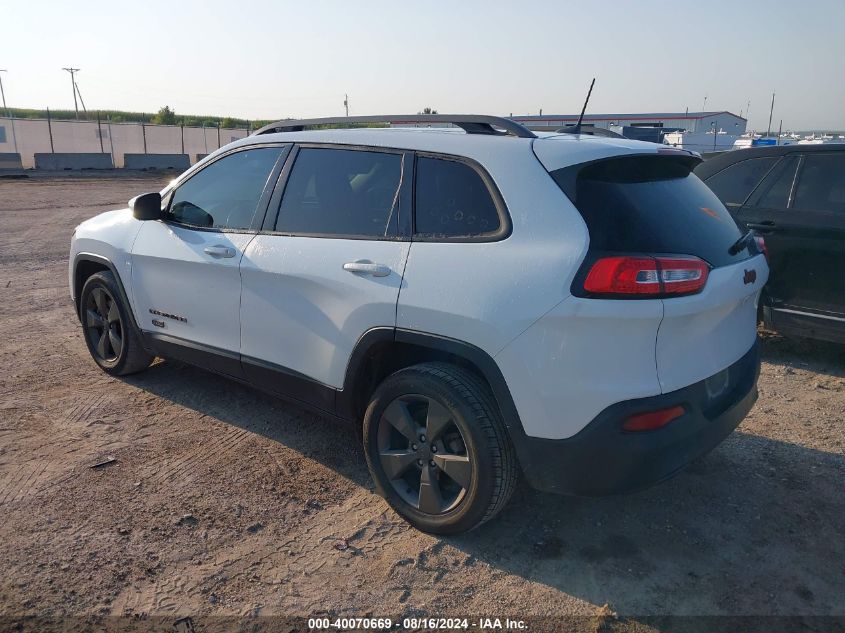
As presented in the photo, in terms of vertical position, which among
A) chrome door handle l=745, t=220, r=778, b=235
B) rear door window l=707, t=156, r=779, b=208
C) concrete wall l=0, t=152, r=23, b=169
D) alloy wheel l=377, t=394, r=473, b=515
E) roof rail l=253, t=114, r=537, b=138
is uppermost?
roof rail l=253, t=114, r=537, b=138

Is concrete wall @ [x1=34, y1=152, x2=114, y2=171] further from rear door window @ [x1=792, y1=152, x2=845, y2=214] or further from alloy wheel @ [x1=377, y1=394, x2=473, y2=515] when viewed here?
alloy wheel @ [x1=377, y1=394, x2=473, y2=515]

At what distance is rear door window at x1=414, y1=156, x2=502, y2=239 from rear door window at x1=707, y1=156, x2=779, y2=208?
351cm

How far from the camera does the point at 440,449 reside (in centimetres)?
306

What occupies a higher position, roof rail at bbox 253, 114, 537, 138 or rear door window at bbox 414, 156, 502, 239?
roof rail at bbox 253, 114, 537, 138

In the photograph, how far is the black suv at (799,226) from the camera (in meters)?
5.08

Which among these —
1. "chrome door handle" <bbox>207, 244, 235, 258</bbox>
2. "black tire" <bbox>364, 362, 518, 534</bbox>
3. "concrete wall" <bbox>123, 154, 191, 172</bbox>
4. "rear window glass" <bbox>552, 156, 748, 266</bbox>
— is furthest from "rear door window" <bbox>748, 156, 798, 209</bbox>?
"concrete wall" <bbox>123, 154, 191, 172</bbox>

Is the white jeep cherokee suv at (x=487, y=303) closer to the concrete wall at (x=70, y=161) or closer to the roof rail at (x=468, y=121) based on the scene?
the roof rail at (x=468, y=121)

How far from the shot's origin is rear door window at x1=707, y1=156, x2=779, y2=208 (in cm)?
568

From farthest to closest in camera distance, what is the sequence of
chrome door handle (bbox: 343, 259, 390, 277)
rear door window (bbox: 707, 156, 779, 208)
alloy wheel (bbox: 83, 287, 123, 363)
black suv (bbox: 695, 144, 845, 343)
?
rear door window (bbox: 707, 156, 779, 208), black suv (bbox: 695, 144, 845, 343), alloy wheel (bbox: 83, 287, 123, 363), chrome door handle (bbox: 343, 259, 390, 277)

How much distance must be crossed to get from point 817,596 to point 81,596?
9.61 feet

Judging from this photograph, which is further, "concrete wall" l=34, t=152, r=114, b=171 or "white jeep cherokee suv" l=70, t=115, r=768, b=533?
"concrete wall" l=34, t=152, r=114, b=171

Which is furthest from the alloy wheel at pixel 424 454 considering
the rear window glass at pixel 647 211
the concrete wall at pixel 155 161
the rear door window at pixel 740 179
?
the concrete wall at pixel 155 161

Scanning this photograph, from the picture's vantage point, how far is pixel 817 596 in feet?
9.09

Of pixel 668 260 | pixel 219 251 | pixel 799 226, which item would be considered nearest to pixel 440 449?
pixel 668 260
